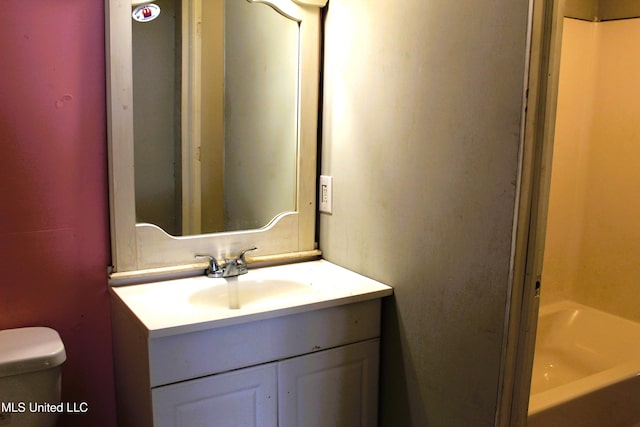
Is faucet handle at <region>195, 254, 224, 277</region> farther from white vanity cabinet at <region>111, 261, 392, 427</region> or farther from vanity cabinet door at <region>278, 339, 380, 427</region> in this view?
vanity cabinet door at <region>278, 339, 380, 427</region>

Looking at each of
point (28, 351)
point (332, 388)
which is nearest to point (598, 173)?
point (332, 388)

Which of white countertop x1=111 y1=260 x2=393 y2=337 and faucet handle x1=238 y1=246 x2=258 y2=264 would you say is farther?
faucet handle x1=238 y1=246 x2=258 y2=264

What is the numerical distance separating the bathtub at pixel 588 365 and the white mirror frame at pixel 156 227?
0.93 metres

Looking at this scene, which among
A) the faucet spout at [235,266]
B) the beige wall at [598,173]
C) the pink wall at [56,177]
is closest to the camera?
the pink wall at [56,177]

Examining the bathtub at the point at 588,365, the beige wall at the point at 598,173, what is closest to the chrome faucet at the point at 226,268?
the bathtub at the point at 588,365

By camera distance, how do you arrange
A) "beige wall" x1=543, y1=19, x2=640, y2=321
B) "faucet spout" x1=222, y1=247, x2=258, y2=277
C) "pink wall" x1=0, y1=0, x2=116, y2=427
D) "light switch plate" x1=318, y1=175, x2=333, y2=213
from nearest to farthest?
"pink wall" x1=0, y1=0, x2=116, y2=427 → "faucet spout" x1=222, y1=247, x2=258, y2=277 → "light switch plate" x1=318, y1=175, x2=333, y2=213 → "beige wall" x1=543, y1=19, x2=640, y2=321

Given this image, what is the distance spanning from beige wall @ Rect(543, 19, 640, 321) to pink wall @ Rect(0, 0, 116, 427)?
183 cm

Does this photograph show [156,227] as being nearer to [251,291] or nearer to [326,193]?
[251,291]

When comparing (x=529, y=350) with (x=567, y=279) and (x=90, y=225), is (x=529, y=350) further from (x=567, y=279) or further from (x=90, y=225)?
(x=567, y=279)

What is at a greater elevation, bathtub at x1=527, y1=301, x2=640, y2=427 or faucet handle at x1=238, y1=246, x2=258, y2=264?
faucet handle at x1=238, y1=246, x2=258, y2=264

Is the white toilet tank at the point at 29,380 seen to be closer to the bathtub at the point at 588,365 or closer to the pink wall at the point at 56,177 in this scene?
the pink wall at the point at 56,177

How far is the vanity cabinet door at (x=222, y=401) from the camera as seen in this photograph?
1.22m

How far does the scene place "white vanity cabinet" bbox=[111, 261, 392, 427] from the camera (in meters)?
1.22

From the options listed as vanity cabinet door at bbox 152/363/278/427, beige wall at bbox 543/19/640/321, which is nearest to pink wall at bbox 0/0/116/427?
vanity cabinet door at bbox 152/363/278/427
